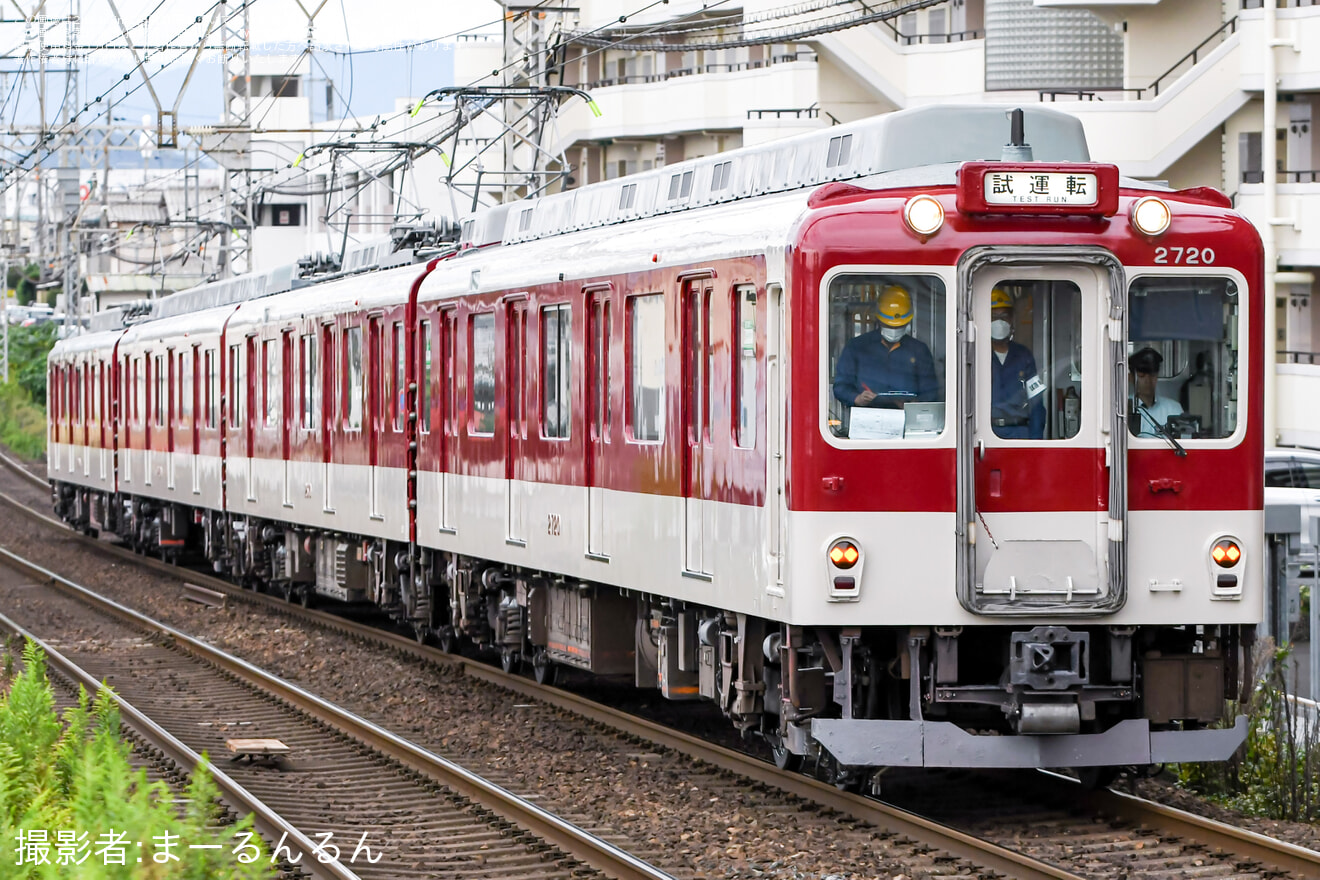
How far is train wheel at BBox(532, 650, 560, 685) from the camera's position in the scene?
14.6 meters

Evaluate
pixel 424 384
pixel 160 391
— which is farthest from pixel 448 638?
pixel 160 391

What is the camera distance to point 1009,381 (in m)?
9.62

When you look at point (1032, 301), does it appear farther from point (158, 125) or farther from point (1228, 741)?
point (158, 125)

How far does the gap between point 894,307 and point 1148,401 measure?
4.16 feet

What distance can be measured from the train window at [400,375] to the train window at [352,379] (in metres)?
1.20

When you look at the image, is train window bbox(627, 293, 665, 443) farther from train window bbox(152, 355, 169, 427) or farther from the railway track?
train window bbox(152, 355, 169, 427)

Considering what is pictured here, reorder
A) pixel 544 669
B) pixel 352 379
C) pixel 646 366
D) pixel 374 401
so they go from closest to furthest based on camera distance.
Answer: pixel 646 366 < pixel 544 669 < pixel 374 401 < pixel 352 379

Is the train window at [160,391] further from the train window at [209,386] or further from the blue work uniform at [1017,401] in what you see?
the blue work uniform at [1017,401]

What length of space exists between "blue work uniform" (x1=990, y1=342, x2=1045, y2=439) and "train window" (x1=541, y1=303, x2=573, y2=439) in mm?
3895

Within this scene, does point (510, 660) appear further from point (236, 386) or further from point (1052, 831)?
point (236, 386)

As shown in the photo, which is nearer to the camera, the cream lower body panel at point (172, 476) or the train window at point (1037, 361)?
the train window at point (1037, 361)

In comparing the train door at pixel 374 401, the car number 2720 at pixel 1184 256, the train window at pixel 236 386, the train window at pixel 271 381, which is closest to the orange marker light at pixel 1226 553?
the car number 2720 at pixel 1184 256

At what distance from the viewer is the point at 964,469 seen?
948 cm

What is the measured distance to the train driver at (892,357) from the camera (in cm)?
952
